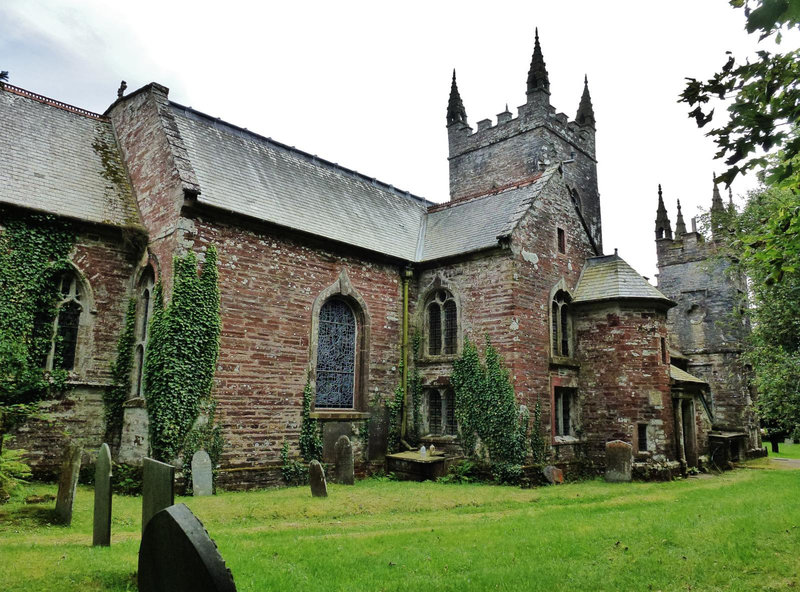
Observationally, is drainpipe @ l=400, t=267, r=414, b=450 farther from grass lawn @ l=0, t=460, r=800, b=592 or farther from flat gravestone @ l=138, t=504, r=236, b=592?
flat gravestone @ l=138, t=504, r=236, b=592

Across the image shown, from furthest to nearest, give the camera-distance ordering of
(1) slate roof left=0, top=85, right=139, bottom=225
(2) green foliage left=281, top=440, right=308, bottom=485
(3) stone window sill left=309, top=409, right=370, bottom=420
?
(3) stone window sill left=309, top=409, right=370, bottom=420 < (2) green foliage left=281, top=440, right=308, bottom=485 < (1) slate roof left=0, top=85, right=139, bottom=225

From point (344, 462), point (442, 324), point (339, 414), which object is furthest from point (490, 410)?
point (344, 462)

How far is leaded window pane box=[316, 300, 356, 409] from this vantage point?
17141mm

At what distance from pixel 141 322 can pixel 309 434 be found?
5514 millimetres

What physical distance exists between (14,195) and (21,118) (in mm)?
3714

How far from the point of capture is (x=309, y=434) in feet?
52.7

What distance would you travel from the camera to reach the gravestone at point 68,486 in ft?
32.6

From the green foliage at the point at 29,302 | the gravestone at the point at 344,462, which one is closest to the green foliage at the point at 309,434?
the gravestone at the point at 344,462

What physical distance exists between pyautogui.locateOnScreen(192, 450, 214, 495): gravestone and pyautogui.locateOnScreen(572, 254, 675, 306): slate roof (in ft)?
41.8

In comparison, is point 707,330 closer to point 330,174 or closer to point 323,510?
point 330,174

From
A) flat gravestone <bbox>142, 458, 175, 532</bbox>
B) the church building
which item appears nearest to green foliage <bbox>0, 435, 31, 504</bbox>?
the church building

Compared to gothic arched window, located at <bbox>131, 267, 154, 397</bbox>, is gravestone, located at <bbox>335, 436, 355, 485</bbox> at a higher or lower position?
lower

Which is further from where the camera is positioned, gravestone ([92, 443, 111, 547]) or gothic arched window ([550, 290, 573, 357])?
gothic arched window ([550, 290, 573, 357])

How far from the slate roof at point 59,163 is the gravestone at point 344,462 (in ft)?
27.3
